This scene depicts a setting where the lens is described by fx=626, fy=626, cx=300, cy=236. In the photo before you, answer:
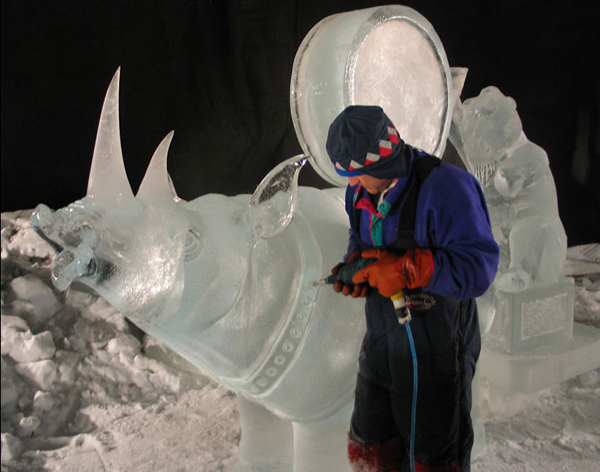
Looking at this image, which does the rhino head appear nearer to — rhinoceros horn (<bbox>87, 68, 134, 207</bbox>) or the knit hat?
rhinoceros horn (<bbox>87, 68, 134, 207</bbox>)

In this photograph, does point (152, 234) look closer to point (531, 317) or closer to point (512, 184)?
point (512, 184)

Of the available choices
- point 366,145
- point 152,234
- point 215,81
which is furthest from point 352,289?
point 215,81

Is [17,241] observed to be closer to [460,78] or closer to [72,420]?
[72,420]


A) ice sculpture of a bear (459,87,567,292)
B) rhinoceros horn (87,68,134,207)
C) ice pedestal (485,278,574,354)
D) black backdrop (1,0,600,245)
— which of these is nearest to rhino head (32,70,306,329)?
rhinoceros horn (87,68,134,207)

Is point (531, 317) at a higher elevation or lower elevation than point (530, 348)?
higher

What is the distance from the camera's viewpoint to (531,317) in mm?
2029

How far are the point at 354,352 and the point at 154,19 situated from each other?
944mm

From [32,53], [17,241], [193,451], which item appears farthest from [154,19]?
[193,451]

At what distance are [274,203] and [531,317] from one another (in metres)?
1.15

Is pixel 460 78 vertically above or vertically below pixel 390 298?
above

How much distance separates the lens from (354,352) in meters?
1.39

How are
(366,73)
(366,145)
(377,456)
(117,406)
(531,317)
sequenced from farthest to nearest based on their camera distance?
(117,406) → (531,317) → (366,73) → (377,456) → (366,145)

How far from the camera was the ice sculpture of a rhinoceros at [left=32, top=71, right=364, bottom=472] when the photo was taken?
111cm

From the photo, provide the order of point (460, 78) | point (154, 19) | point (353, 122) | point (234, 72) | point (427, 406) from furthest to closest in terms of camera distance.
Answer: point (234, 72) → point (460, 78) → point (154, 19) → point (427, 406) → point (353, 122)
